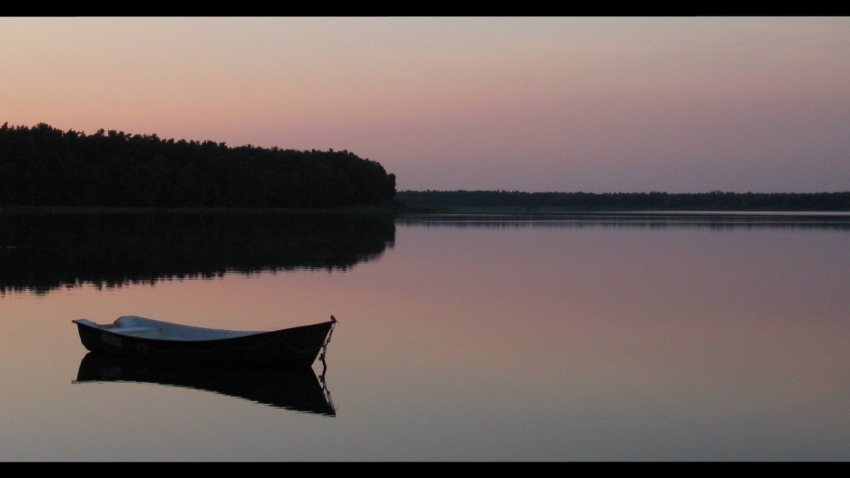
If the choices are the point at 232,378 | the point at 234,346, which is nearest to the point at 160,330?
the point at 234,346

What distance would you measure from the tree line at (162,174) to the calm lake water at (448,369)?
2855 inches

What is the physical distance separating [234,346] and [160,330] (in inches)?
105

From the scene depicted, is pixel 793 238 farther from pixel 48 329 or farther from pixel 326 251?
pixel 48 329

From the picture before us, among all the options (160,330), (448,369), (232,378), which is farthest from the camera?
(160,330)

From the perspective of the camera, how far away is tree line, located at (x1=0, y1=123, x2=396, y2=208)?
102m

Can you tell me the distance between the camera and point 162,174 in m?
114

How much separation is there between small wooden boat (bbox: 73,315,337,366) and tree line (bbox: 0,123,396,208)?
302 feet

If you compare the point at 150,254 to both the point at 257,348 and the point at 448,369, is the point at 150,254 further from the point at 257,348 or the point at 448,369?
the point at 448,369

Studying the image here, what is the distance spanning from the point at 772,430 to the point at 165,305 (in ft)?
56.2

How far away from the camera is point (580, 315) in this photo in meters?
22.9

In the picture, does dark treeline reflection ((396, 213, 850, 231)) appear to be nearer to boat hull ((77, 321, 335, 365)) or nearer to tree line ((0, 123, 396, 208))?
tree line ((0, 123, 396, 208))

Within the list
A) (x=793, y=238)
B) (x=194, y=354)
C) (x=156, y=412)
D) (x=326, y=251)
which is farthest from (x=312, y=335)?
(x=793, y=238)

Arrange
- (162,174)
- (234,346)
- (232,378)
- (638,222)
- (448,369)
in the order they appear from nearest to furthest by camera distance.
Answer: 1. (232,378)
2. (234,346)
3. (448,369)
4. (638,222)
5. (162,174)

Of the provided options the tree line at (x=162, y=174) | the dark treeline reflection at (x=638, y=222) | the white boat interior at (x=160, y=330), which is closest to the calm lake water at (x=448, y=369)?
the white boat interior at (x=160, y=330)
